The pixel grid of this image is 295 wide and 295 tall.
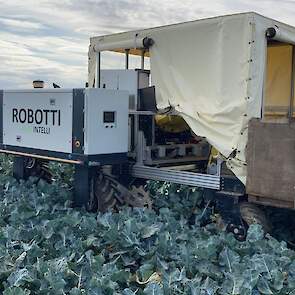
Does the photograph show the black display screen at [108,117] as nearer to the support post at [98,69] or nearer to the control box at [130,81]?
the control box at [130,81]

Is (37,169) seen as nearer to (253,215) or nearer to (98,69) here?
(98,69)

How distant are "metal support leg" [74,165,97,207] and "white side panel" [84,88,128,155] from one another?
468mm

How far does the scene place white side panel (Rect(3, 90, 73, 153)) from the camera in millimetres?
6247

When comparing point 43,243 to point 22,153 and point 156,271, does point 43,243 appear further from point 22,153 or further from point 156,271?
point 22,153

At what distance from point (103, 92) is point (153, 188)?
1609mm

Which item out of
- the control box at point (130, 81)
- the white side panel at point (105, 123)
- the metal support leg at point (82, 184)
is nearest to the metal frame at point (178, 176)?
the white side panel at point (105, 123)

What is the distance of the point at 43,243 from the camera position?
4766 mm

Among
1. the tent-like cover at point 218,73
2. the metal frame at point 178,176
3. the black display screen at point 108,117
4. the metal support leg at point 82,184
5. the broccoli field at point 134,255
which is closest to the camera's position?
the broccoli field at point 134,255

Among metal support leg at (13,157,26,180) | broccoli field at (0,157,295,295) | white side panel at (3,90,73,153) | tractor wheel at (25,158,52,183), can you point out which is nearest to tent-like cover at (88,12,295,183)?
broccoli field at (0,157,295,295)

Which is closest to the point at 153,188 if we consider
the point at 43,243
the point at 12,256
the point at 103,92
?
the point at 103,92

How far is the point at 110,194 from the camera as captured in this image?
645 centimetres

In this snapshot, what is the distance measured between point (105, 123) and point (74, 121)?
38 centimetres

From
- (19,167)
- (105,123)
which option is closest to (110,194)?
(105,123)

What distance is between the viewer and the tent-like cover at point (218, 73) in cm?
508
